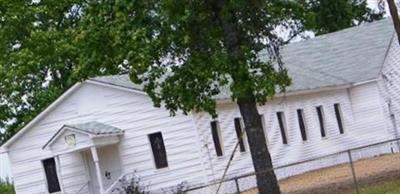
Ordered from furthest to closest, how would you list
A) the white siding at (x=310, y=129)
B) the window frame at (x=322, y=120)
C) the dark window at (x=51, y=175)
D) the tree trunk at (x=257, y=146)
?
the window frame at (x=322, y=120) < the dark window at (x=51, y=175) < the white siding at (x=310, y=129) < the tree trunk at (x=257, y=146)

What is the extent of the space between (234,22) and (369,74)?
19.2 meters

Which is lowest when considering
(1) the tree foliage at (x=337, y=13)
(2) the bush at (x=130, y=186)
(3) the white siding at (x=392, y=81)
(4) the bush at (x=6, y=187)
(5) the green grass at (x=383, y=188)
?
(5) the green grass at (x=383, y=188)

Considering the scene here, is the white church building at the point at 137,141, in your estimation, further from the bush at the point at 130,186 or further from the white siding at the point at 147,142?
the bush at the point at 130,186

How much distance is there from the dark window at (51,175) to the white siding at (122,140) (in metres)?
0.22

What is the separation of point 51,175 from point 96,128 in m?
3.39

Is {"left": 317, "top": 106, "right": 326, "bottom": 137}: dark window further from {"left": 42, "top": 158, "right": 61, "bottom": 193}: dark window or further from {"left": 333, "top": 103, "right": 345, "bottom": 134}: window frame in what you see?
{"left": 42, "top": 158, "right": 61, "bottom": 193}: dark window

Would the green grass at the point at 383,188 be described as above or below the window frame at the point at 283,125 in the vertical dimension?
below

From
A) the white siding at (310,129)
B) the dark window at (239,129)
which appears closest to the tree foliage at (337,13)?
the white siding at (310,129)

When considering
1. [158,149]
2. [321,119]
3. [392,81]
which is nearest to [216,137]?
[158,149]

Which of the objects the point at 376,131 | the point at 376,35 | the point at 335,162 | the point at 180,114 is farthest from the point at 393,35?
the point at 180,114

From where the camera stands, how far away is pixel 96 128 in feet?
98.6

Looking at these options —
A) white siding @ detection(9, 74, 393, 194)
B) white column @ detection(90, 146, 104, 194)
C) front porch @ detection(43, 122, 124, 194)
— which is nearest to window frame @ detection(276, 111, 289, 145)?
white siding @ detection(9, 74, 393, 194)

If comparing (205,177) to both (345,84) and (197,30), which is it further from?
(345,84)

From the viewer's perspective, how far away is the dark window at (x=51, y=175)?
31.8 m
